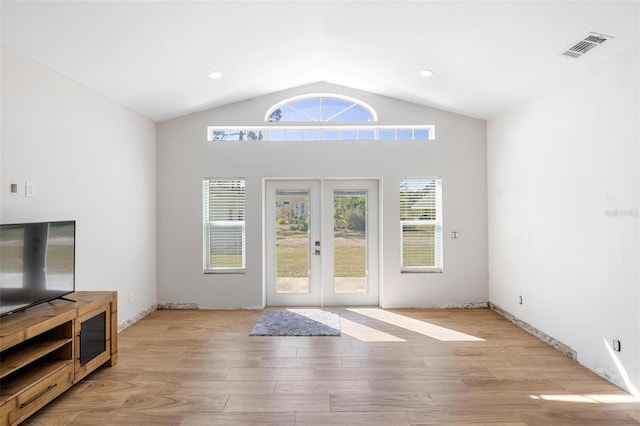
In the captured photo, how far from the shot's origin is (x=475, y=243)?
5.35 m

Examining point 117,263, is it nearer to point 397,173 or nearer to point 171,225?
point 171,225

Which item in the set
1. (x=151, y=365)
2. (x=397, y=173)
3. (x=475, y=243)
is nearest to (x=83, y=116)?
(x=151, y=365)

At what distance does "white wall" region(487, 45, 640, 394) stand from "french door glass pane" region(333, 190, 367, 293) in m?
1.94

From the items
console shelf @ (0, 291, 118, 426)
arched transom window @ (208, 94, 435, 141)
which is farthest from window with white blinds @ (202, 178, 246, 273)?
console shelf @ (0, 291, 118, 426)

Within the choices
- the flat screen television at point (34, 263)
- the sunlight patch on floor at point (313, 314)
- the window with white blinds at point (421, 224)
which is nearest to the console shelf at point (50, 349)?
the flat screen television at point (34, 263)

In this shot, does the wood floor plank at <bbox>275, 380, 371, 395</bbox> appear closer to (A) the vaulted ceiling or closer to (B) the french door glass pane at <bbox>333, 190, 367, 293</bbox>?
(B) the french door glass pane at <bbox>333, 190, 367, 293</bbox>

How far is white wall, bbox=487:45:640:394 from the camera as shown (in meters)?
2.87

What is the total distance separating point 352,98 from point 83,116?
346 centimetres

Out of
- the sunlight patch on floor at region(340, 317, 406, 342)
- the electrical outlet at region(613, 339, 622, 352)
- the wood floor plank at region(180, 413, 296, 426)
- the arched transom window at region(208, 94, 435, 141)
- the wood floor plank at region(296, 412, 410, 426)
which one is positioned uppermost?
the arched transom window at region(208, 94, 435, 141)

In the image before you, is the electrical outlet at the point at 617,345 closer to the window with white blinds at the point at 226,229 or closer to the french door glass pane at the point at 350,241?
the french door glass pane at the point at 350,241

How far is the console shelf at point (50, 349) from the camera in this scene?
2.30 metres

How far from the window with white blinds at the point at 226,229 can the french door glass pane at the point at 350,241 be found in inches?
55.9

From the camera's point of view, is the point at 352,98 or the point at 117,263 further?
the point at 352,98

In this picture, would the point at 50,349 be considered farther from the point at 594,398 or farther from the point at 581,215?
the point at 581,215
